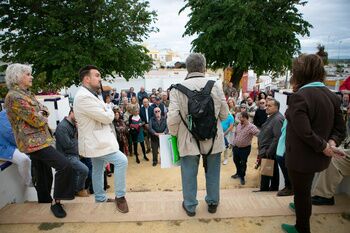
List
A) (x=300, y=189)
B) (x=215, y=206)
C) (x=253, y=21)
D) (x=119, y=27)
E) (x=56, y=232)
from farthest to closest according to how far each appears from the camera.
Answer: (x=253, y=21)
(x=119, y=27)
(x=215, y=206)
(x=56, y=232)
(x=300, y=189)

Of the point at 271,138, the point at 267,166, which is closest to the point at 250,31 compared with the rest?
the point at 271,138

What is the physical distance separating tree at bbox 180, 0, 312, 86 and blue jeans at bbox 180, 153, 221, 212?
12.0 metres

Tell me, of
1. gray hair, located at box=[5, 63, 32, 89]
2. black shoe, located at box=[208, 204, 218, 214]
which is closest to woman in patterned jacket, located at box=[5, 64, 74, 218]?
gray hair, located at box=[5, 63, 32, 89]

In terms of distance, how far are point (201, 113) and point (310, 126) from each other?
930 mm

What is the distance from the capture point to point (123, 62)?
11625 mm

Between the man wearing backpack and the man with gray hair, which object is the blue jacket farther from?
the man with gray hair

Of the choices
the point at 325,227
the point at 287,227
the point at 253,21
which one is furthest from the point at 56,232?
the point at 253,21

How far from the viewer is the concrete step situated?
109 inches

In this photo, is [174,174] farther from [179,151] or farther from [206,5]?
[206,5]

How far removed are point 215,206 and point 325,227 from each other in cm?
A: 111

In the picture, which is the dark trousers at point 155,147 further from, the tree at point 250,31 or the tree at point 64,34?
the tree at point 250,31

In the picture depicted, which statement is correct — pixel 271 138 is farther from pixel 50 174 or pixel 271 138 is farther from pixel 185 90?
pixel 50 174

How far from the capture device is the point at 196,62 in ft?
8.28

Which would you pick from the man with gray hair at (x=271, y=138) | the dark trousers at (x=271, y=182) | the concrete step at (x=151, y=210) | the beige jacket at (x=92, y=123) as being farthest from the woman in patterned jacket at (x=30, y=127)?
the dark trousers at (x=271, y=182)
